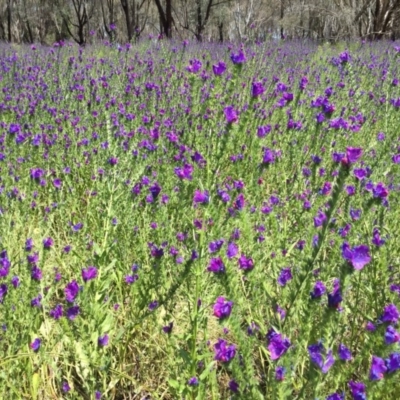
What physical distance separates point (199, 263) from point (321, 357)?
574 mm

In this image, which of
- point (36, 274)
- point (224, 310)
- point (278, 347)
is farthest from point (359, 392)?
point (36, 274)

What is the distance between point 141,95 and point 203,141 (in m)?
1.54

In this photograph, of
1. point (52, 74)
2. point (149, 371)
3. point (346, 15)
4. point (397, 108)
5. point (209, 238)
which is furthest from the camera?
point (346, 15)

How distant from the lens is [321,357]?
3.06 feet

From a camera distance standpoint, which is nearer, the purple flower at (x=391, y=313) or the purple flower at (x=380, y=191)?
the purple flower at (x=391, y=313)

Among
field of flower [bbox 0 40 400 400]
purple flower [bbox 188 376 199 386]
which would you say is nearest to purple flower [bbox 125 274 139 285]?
field of flower [bbox 0 40 400 400]

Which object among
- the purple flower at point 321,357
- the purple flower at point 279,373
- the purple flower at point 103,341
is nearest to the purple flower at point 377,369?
the purple flower at point 321,357

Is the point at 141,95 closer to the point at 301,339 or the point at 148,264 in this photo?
the point at 148,264

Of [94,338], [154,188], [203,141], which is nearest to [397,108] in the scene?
[203,141]

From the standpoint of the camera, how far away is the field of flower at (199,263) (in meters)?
1.17

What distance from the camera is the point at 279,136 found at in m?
3.66

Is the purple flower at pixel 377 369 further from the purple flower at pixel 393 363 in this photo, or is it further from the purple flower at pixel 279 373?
the purple flower at pixel 279 373

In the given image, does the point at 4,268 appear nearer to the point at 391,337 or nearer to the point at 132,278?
the point at 132,278

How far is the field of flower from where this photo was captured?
117 cm
